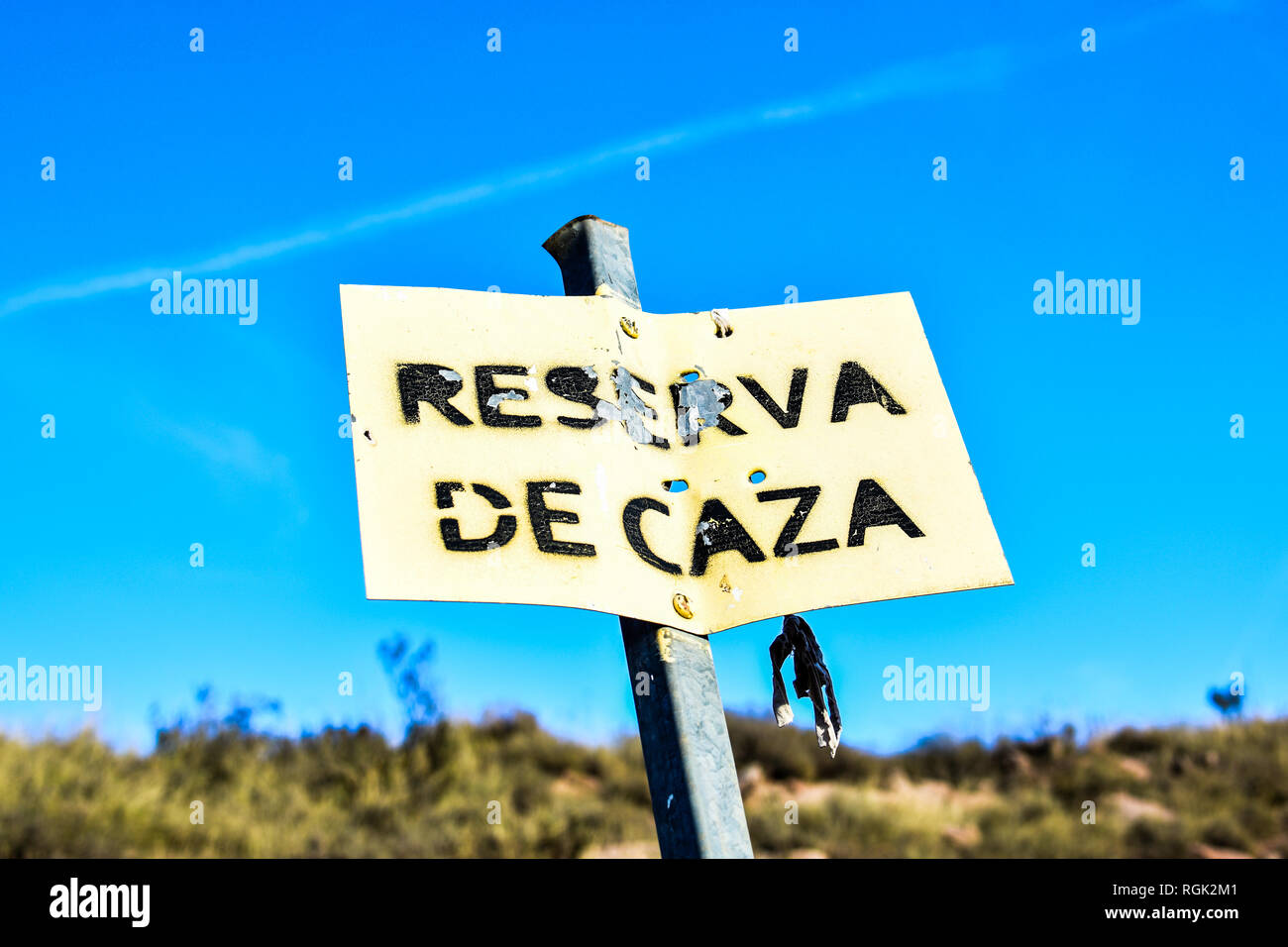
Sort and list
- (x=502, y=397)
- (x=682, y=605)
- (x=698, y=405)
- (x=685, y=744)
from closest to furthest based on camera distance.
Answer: (x=685, y=744), (x=682, y=605), (x=502, y=397), (x=698, y=405)

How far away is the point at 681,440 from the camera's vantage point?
2.07 metres

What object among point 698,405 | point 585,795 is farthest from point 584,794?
point 698,405

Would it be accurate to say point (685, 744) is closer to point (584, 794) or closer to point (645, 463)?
point (645, 463)

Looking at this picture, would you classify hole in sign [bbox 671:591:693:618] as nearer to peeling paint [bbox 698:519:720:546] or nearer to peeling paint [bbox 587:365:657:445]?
peeling paint [bbox 698:519:720:546]

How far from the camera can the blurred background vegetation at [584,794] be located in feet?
29.9

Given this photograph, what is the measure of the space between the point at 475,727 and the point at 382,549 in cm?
1098

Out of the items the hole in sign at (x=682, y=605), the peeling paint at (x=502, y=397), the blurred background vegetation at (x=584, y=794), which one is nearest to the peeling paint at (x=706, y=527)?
the hole in sign at (x=682, y=605)

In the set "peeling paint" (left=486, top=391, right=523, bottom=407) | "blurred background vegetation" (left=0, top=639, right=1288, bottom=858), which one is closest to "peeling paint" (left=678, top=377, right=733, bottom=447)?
"peeling paint" (left=486, top=391, right=523, bottom=407)

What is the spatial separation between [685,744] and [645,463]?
558 mm

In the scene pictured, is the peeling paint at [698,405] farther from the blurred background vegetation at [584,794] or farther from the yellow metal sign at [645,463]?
the blurred background vegetation at [584,794]

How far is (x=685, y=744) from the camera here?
1668mm
